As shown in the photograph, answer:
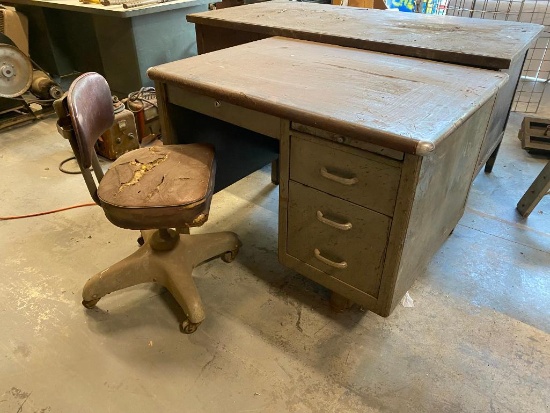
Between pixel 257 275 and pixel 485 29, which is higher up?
pixel 485 29

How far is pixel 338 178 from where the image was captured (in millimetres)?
1146

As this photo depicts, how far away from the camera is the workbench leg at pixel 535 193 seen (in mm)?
1885

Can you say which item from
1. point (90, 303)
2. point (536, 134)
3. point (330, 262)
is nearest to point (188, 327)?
point (90, 303)

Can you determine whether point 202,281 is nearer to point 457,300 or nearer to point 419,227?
point 419,227

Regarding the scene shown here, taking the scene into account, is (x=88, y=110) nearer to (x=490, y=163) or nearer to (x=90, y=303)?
(x=90, y=303)

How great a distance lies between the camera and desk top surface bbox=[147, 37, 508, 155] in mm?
1022

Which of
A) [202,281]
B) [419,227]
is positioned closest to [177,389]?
[202,281]

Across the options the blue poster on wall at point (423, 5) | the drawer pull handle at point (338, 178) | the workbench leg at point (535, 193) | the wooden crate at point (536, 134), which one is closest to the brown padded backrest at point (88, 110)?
the drawer pull handle at point (338, 178)

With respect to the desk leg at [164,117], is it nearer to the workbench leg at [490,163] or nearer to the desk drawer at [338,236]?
the desk drawer at [338,236]

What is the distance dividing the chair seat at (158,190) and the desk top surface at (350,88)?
248 millimetres

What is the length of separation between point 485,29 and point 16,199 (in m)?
2.36

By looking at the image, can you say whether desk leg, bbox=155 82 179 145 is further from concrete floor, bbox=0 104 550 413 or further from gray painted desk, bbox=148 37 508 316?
concrete floor, bbox=0 104 550 413

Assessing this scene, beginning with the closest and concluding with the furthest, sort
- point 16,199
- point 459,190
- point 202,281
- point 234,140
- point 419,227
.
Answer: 1. point 419,227
2. point 459,190
3. point 202,281
4. point 234,140
5. point 16,199

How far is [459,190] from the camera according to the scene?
148 centimetres
